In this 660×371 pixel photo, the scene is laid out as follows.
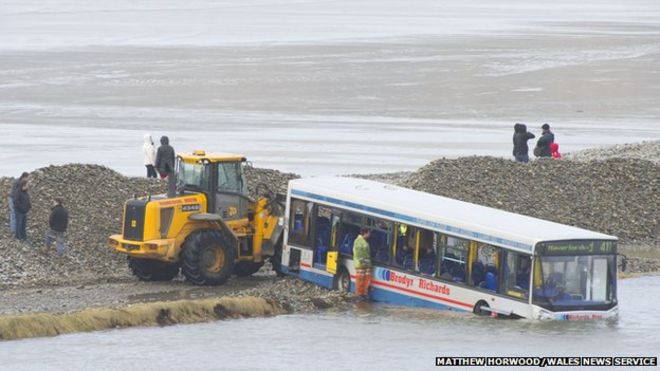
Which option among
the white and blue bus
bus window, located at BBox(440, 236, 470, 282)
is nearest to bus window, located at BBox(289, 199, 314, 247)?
the white and blue bus

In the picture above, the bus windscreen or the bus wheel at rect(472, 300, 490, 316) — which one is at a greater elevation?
the bus windscreen

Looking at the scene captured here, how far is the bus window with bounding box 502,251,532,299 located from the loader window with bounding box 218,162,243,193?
642 cm

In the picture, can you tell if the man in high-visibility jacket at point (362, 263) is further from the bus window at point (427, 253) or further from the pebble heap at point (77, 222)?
the pebble heap at point (77, 222)

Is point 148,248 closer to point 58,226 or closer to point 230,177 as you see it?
point 230,177

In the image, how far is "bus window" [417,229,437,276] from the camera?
88.5 feet

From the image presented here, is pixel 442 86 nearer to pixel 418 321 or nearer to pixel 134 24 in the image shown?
pixel 418 321

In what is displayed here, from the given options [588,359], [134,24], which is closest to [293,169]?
[588,359]

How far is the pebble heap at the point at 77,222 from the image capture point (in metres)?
29.9

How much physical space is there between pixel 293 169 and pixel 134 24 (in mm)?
75464

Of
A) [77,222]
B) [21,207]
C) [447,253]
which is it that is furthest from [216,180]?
[447,253]

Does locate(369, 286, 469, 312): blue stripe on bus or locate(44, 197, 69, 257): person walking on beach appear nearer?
locate(369, 286, 469, 312): blue stripe on bus

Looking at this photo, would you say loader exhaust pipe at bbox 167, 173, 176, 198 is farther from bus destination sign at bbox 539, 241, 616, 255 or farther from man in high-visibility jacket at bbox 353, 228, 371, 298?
bus destination sign at bbox 539, 241, 616, 255

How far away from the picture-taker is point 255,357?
23.1m

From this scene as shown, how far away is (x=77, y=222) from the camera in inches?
1265
